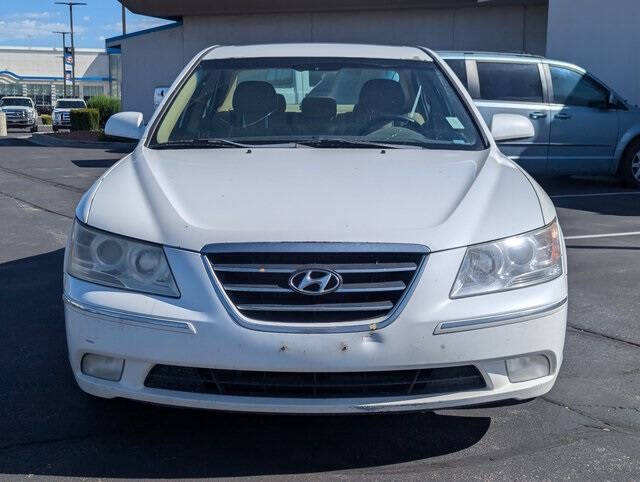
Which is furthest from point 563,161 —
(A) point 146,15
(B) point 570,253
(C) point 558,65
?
(A) point 146,15

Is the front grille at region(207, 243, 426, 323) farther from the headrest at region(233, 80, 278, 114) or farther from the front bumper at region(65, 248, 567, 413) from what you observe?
the headrest at region(233, 80, 278, 114)

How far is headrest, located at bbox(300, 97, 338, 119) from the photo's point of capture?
16.6 feet

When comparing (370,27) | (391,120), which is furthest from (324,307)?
(370,27)

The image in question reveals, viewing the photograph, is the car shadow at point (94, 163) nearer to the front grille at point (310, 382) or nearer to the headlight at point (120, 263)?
the headlight at point (120, 263)

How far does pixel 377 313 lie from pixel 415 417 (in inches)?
38.6

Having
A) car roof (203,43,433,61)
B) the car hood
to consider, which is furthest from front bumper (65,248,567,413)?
car roof (203,43,433,61)

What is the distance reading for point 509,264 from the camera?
354cm

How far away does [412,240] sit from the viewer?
3398 millimetres

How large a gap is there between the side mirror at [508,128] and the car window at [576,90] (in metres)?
7.86

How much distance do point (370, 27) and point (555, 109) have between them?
12.2 m

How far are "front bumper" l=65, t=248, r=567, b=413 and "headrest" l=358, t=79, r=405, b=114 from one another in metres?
1.85

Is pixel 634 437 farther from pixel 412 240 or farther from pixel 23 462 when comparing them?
pixel 23 462

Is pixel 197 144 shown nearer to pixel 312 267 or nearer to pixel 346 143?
pixel 346 143

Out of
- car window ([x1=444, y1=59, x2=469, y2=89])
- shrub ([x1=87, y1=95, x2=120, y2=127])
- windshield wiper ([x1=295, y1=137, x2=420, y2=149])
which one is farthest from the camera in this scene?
shrub ([x1=87, y1=95, x2=120, y2=127])
